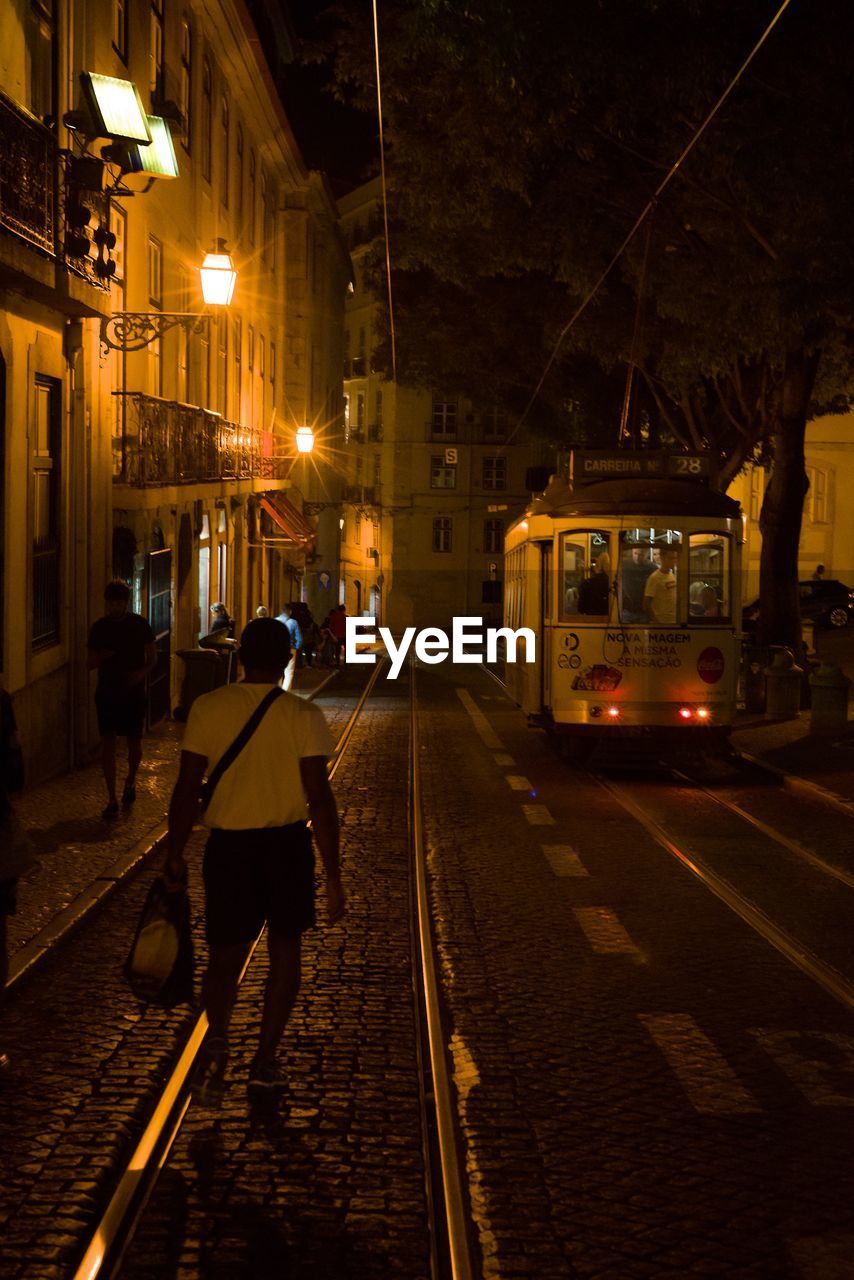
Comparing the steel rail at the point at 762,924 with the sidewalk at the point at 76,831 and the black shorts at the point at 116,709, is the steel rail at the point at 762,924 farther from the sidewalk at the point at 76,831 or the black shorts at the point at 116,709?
the black shorts at the point at 116,709

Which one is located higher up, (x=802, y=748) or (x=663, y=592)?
(x=663, y=592)

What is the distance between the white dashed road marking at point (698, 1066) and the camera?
5730 mm

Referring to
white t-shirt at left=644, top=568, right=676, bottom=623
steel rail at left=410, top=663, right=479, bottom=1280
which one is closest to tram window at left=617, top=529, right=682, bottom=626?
white t-shirt at left=644, top=568, right=676, bottom=623

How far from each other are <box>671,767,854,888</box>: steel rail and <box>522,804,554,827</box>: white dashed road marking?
167cm

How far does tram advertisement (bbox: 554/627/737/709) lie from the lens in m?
16.2

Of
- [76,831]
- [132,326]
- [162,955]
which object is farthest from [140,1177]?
[132,326]

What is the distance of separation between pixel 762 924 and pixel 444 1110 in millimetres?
3840

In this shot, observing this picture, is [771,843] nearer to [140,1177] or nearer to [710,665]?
[710,665]

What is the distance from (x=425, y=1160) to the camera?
16.7ft

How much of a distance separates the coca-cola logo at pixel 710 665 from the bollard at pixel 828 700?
4.33 meters

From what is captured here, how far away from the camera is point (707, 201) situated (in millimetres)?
21391

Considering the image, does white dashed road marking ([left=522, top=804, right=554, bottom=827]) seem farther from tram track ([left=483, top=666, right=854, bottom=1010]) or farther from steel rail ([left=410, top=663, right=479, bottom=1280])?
steel rail ([left=410, top=663, right=479, bottom=1280])

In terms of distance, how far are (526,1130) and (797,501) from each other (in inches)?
772

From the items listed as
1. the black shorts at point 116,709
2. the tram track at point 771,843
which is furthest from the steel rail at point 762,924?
the black shorts at point 116,709
